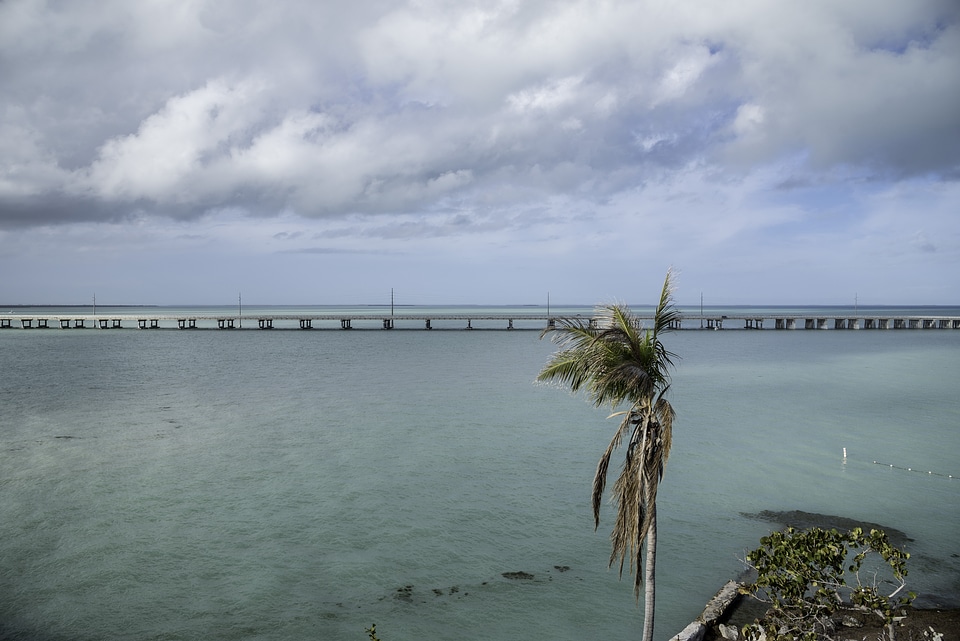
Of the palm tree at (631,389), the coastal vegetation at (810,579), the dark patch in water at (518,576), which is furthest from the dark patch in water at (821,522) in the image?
the palm tree at (631,389)

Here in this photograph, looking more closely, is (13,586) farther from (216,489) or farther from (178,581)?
(216,489)

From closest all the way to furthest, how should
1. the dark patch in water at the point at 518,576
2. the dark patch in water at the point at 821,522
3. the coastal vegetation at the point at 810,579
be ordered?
the coastal vegetation at the point at 810,579 < the dark patch in water at the point at 518,576 < the dark patch in water at the point at 821,522

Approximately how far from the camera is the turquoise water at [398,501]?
13234 millimetres

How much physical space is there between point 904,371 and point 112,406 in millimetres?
63207

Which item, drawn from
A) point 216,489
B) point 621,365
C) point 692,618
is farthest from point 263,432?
point 621,365

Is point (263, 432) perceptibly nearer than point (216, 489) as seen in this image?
No

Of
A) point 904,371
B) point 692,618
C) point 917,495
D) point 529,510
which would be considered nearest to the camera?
point 692,618

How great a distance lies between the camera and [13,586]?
14008mm

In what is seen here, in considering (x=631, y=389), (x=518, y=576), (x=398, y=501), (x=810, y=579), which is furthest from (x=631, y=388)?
(x=398, y=501)

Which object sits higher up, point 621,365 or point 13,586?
point 621,365

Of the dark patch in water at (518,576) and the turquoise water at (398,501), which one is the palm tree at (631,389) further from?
the dark patch in water at (518,576)

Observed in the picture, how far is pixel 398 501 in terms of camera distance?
66.1ft

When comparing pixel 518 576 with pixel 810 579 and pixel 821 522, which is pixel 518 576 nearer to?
pixel 810 579

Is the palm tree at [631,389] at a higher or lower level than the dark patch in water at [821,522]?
higher
